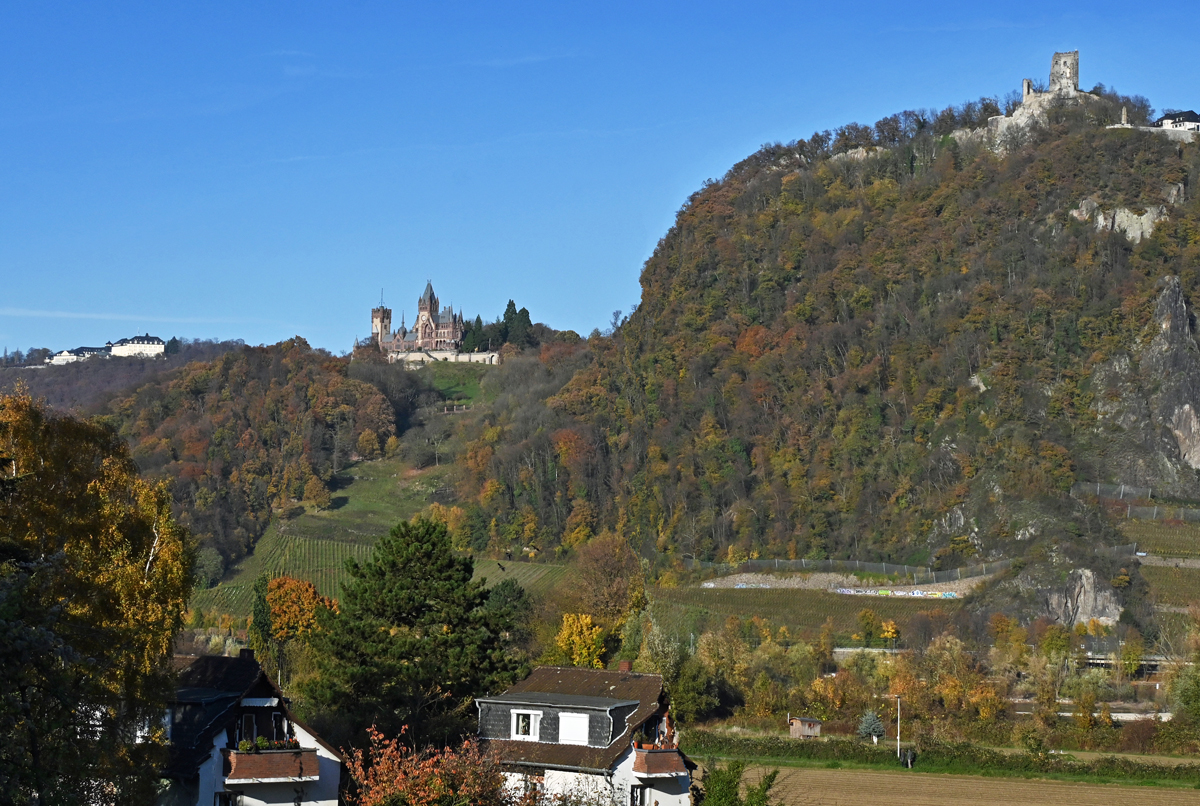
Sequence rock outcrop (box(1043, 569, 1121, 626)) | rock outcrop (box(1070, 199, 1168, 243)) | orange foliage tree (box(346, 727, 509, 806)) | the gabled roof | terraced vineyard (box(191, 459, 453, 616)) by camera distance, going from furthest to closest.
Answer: terraced vineyard (box(191, 459, 453, 616))
rock outcrop (box(1070, 199, 1168, 243))
rock outcrop (box(1043, 569, 1121, 626))
the gabled roof
orange foliage tree (box(346, 727, 509, 806))

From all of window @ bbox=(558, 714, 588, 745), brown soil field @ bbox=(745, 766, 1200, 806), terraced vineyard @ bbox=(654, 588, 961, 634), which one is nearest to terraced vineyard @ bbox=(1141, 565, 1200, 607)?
terraced vineyard @ bbox=(654, 588, 961, 634)

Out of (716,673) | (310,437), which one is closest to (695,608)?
(716,673)

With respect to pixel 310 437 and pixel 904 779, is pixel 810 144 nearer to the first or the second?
pixel 310 437

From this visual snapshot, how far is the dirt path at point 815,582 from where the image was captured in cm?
9450

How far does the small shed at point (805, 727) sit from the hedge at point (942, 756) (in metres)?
1.69

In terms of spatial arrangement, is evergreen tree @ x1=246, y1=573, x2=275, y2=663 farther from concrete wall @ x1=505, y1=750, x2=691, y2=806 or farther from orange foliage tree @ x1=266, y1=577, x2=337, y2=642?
concrete wall @ x1=505, y1=750, x2=691, y2=806

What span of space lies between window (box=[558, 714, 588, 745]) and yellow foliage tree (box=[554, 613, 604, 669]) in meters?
37.5

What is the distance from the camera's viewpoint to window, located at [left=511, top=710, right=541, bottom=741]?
1467 inches

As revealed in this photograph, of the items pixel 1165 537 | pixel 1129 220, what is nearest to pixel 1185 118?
pixel 1129 220

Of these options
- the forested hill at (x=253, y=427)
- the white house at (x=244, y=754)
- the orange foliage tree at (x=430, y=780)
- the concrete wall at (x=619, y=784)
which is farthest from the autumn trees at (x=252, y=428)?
the orange foliage tree at (x=430, y=780)

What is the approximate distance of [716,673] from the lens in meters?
72.3

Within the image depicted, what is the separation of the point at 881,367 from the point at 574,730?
88.0m

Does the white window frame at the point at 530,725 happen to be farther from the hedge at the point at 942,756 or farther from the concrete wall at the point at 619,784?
the hedge at the point at 942,756

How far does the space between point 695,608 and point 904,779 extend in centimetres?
3983
